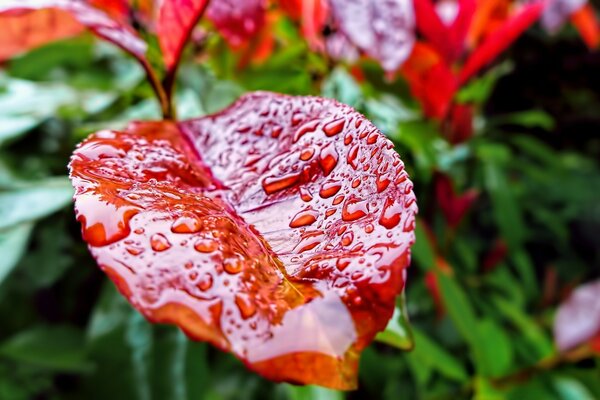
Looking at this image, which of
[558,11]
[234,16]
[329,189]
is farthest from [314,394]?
[558,11]

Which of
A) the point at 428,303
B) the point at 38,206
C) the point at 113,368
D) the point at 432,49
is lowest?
the point at 428,303

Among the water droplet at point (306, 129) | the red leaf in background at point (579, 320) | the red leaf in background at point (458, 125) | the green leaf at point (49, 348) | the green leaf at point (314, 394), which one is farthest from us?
the red leaf in background at point (458, 125)

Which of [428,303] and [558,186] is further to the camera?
[558,186]

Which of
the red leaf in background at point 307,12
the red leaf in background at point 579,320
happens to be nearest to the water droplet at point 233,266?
the red leaf in background at point 307,12

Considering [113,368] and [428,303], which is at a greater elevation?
[113,368]

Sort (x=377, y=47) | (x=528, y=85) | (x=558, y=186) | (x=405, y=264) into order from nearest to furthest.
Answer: (x=405, y=264)
(x=377, y=47)
(x=558, y=186)
(x=528, y=85)

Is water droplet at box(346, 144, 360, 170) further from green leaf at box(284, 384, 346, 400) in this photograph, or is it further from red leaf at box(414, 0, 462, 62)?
red leaf at box(414, 0, 462, 62)

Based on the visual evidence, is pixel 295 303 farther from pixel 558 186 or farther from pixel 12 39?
pixel 558 186

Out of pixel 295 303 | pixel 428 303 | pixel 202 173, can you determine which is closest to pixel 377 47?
pixel 202 173

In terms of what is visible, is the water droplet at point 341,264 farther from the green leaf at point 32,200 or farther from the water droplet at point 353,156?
the green leaf at point 32,200
